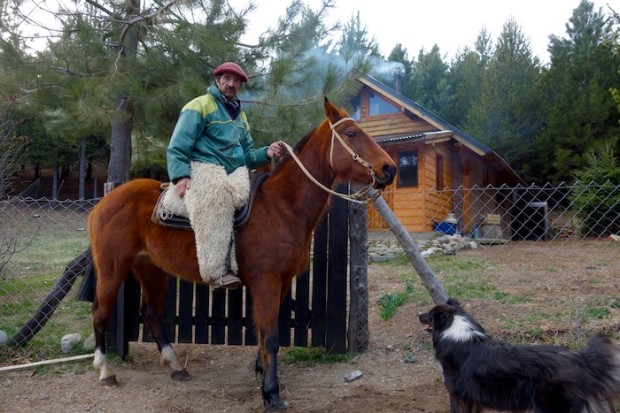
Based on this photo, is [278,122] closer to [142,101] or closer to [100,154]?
[142,101]

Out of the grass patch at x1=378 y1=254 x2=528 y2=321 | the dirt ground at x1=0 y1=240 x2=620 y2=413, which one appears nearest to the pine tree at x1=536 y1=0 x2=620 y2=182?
the grass patch at x1=378 y1=254 x2=528 y2=321

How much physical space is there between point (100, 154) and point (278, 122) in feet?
83.6

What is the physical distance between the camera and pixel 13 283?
7.36 meters

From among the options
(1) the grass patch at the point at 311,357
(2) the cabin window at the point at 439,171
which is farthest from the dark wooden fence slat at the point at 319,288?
(2) the cabin window at the point at 439,171

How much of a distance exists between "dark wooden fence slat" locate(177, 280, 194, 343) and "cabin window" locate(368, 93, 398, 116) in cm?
1529

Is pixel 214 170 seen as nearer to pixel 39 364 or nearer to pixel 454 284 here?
pixel 39 364

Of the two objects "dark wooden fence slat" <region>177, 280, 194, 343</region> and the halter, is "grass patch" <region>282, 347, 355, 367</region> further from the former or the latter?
the halter

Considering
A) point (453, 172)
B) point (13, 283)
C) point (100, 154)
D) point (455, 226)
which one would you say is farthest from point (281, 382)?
point (100, 154)

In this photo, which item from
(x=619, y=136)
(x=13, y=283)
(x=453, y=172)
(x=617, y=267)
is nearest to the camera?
(x=13, y=283)

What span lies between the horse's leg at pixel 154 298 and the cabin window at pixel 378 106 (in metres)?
15.5

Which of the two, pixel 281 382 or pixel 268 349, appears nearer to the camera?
pixel 268 349

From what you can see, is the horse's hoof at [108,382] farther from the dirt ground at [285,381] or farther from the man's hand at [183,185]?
the man's hand at [183,185]

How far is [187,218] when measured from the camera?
4.19 m

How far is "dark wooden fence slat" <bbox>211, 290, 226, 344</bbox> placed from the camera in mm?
5160
